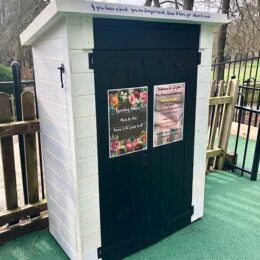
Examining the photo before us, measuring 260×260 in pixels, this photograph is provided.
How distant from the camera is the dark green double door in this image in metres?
2.11

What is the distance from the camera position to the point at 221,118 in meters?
4.45

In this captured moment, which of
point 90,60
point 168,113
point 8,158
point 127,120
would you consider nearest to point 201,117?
point 168,113

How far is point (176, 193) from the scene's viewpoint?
112 inches

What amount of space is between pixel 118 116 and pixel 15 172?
132cm

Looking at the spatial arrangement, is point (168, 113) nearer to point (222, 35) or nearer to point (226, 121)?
point (226, 121)

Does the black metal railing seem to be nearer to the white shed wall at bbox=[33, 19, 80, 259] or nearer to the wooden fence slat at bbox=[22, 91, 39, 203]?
the white shed wall at bbox=[33, 19, 80, 259]

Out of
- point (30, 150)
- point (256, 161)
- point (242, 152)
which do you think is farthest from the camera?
point (242, 152)

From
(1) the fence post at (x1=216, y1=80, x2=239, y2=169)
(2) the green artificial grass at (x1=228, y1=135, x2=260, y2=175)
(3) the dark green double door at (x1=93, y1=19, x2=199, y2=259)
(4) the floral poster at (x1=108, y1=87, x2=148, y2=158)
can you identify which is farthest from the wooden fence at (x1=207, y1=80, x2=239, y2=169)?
(4) the floral poster at (x1=108, y1=87, x2=148, y2=158)

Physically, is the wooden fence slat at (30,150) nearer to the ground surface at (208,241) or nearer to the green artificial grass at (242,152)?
the ground surface at (208,241)

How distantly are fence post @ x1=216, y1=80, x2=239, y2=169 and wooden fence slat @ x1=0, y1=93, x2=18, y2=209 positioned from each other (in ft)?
10.0

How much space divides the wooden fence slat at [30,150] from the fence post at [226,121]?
2840 millimetres

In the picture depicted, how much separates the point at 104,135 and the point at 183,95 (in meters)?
0.88

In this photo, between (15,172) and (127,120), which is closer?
(127,120)

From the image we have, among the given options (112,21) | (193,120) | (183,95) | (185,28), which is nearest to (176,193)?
(193,120)
